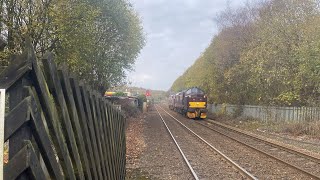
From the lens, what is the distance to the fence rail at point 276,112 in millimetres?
28266

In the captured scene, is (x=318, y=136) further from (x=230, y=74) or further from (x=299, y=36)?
(x=230, y=74)

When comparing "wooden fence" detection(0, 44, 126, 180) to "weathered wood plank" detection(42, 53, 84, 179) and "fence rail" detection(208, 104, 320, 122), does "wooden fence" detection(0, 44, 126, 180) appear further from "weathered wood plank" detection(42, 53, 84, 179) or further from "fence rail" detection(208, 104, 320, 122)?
"fence rail" detection(208, 104, 320, 122)

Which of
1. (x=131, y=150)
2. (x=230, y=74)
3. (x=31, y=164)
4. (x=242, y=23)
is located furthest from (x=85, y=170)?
(x=242, y=23)

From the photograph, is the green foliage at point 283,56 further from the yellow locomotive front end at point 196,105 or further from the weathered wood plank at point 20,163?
the weathered wood plank at point 20,163

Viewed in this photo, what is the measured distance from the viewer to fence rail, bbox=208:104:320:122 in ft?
92.7

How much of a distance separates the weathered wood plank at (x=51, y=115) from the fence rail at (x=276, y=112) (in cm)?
2720

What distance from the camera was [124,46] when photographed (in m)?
33.8

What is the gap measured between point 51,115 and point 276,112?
34225 mm

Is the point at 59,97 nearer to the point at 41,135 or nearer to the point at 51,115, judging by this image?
the point at 51,115

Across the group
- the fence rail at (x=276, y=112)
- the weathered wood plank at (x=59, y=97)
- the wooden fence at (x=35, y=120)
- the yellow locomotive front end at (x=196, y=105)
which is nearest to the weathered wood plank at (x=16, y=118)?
the wooden fence at (x=35, y=120)

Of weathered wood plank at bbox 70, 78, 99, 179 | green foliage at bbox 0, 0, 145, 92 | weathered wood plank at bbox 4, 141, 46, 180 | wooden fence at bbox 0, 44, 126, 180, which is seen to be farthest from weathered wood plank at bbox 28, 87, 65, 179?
green foliage at bbox 0, 0, 145, 92

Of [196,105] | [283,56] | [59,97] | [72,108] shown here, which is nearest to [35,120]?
[59,97]

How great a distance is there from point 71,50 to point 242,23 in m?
29.2

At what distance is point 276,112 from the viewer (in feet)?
114
